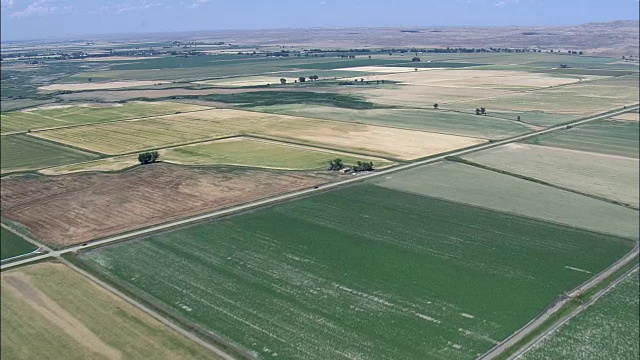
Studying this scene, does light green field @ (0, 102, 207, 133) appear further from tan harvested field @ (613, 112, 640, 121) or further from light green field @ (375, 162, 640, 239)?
tan harvested field @ (613, 112, 640, 121)

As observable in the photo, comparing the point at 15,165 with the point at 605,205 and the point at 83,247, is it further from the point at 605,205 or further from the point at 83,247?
the point at 605,205

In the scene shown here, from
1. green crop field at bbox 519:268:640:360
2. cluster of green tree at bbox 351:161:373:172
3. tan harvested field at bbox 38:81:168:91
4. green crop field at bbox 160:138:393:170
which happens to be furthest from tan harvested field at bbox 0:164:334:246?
tan harvested field at bbox 38:81:168:91

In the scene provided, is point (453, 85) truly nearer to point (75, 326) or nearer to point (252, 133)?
point (252, 133)

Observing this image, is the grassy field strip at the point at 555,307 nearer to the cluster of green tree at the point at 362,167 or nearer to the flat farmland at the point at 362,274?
the flat farmland at the point at 362,274

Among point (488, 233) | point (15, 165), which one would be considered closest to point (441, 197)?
point (488, 233)

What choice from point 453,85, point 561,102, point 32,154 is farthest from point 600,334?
point 453,85

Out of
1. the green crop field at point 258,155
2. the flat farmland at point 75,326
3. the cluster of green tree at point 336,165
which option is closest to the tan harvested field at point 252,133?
the green crop field at point 258,155
